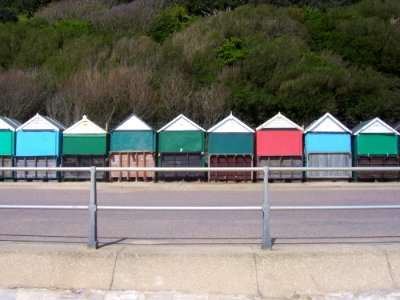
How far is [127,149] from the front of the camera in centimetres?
2392

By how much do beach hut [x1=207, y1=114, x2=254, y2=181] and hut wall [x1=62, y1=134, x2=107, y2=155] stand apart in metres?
4.87

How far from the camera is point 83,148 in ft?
78.8

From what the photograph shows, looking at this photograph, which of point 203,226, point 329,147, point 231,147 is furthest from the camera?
point 329,147

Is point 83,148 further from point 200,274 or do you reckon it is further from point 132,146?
point 200,274

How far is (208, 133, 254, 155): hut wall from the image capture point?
23578 mm

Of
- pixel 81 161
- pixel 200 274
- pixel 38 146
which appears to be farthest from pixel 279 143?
pixel 200 274

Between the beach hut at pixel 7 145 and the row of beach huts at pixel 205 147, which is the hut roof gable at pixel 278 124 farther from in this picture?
the beach hut at pixel 7 145

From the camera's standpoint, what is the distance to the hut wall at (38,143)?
78.8 feet

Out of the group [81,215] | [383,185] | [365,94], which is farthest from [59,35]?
[81,215]

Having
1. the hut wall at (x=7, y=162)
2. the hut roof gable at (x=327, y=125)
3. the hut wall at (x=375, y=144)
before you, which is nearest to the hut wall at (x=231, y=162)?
the hut roof gable at (x=327, y=125)

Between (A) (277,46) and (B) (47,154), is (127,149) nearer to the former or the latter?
(B) (47,154)

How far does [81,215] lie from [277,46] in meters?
37.7

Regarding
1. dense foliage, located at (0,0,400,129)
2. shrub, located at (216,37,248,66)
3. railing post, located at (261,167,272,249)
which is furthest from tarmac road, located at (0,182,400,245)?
shrub, located at (216,37,248,66)

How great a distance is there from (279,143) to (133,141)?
6572 millimetres
